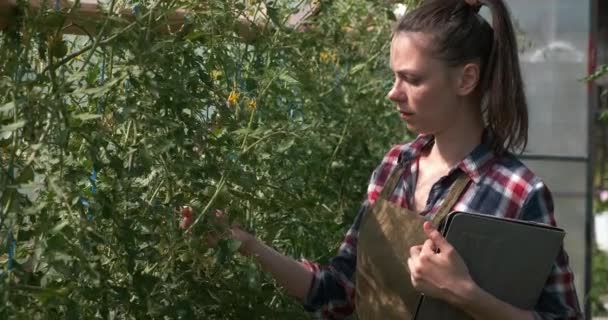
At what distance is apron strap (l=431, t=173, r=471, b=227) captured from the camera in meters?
2.00

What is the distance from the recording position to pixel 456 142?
207 centimetres

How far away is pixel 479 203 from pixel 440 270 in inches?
7.3

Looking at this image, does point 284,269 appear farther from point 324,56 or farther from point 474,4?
point 324,56

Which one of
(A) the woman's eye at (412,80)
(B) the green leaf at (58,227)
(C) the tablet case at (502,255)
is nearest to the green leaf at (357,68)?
(A) the woman's eye at (412,80)

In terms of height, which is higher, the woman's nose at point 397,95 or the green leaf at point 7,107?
the green leaf at point 7,107

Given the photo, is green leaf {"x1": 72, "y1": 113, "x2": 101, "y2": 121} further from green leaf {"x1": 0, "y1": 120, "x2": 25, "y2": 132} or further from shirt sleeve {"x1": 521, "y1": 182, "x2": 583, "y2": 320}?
shirt sleeve {"x1": 521, "y1": 182, "x2": 583, "y2": 320}

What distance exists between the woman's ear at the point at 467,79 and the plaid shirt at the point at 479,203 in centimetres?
10

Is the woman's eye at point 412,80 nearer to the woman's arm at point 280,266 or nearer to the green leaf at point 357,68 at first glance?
the woman's arm at point 280,266

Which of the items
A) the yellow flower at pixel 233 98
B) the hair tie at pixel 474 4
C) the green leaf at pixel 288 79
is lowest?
the yellow flower at pixel 233 98

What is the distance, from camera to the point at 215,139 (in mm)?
1945

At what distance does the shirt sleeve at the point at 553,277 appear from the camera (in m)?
1.98

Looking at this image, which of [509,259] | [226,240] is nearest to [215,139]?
[226,240]

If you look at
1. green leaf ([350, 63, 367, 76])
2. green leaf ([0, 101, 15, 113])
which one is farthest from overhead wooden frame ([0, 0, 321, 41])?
green leaf ([350, 63, 367, 76])

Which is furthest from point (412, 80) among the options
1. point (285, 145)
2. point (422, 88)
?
point (285, 145)
